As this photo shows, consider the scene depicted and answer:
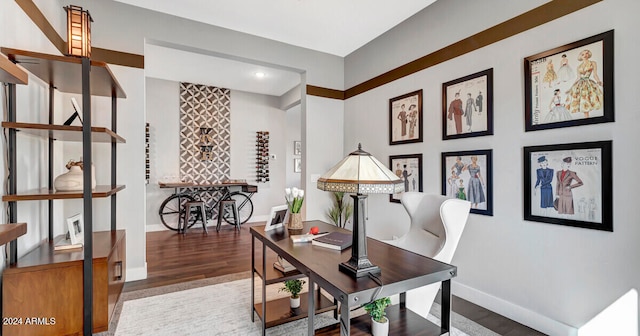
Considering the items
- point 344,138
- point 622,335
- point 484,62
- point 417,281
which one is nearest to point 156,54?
point 344,138

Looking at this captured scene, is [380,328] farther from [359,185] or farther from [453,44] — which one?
[453,44]

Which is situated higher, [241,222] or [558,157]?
[558,157]

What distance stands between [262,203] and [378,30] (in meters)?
4.49

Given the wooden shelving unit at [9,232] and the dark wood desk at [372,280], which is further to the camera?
the dark wood desk at [372,280]

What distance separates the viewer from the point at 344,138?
4586 millimetres

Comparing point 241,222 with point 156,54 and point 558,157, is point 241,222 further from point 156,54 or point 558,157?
point 558,157

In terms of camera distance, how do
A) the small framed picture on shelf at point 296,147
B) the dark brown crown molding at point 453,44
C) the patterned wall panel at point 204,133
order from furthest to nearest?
the small framed picture on shelf at point 296,147, the patterned wall panel at point 204,133, the dark brown crown molding at point 453,44

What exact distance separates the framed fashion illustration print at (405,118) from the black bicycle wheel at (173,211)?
418cm

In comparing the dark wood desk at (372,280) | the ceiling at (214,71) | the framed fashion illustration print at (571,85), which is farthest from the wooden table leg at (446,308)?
the ceiling at (214,71)

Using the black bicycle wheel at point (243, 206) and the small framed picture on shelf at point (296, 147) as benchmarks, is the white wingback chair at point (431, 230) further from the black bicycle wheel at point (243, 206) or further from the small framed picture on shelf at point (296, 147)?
the small framed picture on shelf at point (296, 147)

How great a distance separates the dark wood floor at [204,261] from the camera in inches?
93.4

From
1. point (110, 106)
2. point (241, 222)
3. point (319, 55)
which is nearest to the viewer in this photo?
point (110, 106)

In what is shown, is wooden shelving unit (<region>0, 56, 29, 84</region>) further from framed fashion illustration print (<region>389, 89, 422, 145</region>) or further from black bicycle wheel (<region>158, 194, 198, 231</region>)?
black bicycle wheel (<region>158, 194, 198, 231</region>)

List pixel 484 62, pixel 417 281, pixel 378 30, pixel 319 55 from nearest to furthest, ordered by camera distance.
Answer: pixel 417 281 → pixel 484 62 → pixel 378 30 → pixel 319 55
